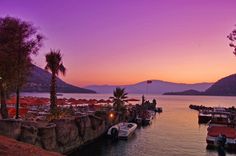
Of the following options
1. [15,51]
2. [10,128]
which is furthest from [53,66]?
[10,128]

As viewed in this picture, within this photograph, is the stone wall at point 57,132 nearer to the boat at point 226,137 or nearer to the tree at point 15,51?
the tree at point 15,51

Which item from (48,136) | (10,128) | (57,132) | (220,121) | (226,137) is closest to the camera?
(10,128)

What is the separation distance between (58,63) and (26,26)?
11.2m

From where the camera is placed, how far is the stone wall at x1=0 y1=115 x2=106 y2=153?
23.8m

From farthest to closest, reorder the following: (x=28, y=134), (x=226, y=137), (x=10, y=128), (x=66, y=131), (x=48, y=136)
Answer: (x=226, y=137)
(x=66, y=131)
(x=48, y=136)
(x=28, y=134)
(x=10, y=128)

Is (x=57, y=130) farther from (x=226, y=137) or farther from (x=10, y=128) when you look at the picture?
(x=226, y=137)

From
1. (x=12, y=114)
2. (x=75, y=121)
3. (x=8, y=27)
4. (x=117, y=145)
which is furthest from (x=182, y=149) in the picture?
(x=8, y=27)

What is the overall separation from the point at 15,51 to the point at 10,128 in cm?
1298

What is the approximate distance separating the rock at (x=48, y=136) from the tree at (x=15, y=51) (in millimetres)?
6993

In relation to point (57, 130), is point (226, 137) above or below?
below

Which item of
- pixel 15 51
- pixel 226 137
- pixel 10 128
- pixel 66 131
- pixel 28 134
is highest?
pixel 15 51

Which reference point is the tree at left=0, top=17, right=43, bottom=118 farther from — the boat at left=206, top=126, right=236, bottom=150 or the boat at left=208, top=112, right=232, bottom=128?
the boat at left=208, top=112, right=232, bottom=128

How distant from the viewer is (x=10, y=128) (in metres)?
23.2

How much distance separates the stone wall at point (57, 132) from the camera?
938 inches
